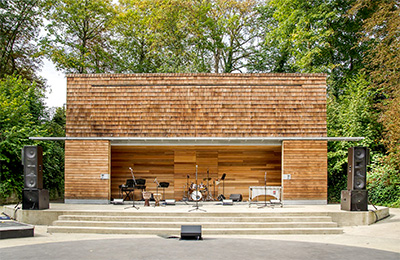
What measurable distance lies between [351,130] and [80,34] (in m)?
15.4

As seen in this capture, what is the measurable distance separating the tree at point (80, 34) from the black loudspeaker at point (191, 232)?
16128mm

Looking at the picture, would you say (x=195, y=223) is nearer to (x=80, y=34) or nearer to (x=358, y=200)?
(x=358, y=200)

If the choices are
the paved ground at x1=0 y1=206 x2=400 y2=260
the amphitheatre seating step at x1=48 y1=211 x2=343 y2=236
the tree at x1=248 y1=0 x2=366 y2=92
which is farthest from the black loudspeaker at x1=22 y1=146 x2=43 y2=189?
the tree at x1=248 y1=0 x2=366 y2=92

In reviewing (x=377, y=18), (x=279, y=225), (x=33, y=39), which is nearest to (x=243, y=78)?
(x=279, y=225)

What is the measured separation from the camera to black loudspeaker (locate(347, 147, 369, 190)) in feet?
37.4

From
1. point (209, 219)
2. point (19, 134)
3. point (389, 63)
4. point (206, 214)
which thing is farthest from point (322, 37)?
point (19, 134)

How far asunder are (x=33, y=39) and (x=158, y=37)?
6825mm

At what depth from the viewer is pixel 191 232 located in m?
8.86

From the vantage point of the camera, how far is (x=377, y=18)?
57.5ft

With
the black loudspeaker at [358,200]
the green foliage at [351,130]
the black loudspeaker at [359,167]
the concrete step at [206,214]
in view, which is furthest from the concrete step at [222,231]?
the green foliage at [351,130]

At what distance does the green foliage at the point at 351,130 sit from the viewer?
692 inches

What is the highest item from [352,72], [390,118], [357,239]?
[352,72]

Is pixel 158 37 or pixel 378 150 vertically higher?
pixel 158 37

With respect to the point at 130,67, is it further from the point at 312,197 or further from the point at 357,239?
the point at 357,239
